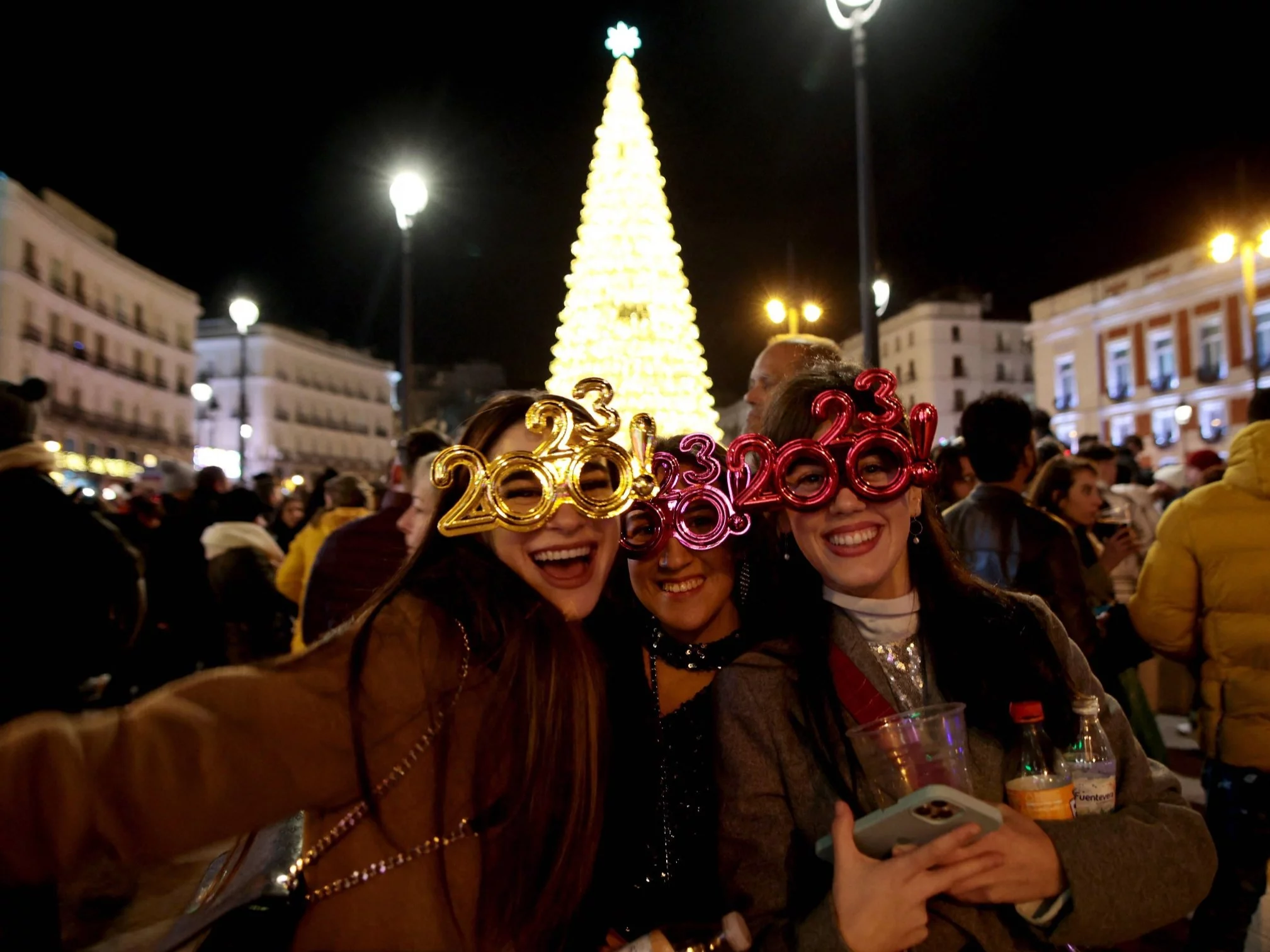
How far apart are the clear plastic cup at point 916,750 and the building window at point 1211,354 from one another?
126 feet

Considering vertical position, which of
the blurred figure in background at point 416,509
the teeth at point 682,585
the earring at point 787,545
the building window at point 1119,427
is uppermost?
the building window at point 1119,427

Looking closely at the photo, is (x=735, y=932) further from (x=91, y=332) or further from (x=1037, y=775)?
(x=91, y=332)

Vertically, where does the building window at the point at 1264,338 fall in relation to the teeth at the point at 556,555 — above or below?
above

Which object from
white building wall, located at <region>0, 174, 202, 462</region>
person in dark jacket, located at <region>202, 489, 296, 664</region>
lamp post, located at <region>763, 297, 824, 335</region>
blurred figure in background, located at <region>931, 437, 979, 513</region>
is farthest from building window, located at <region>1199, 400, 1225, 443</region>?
white building wall, located at <region>0, 174, 202, 462</region>

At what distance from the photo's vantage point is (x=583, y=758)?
1933 mm

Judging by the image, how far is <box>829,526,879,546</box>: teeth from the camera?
2.33m

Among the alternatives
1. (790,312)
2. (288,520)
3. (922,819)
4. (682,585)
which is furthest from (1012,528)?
(790,312)

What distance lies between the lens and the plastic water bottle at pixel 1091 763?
2064mm

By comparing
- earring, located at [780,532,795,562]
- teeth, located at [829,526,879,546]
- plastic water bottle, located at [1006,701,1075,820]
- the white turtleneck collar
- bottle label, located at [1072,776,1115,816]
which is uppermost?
teeth, located at [829,526,879,546]

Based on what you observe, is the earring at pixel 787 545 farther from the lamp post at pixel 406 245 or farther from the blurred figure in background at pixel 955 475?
the lamp post at pixel 406 245

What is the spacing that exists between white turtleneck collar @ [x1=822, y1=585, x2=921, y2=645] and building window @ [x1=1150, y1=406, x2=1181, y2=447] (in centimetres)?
3918

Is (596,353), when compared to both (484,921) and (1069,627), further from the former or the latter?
(484,921)

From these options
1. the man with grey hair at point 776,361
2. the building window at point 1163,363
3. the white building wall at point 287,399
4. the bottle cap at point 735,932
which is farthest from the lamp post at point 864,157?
the white building wall at point 287,399

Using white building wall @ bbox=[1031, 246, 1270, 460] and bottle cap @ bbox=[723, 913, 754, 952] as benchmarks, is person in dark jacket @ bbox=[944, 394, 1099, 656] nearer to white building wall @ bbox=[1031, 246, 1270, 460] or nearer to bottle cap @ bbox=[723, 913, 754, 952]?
bottle cap @ bbox=[723, 913, 754, 952]
